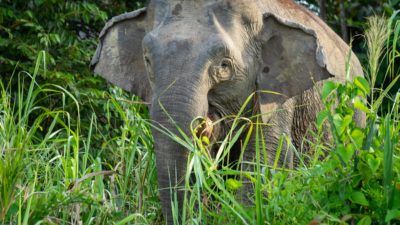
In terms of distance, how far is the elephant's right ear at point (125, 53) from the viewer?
6.67 m

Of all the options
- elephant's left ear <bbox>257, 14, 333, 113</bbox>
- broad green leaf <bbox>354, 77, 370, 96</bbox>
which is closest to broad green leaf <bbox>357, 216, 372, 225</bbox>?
broad green leaf <bbox>354, 77, 370, 96</bbox>

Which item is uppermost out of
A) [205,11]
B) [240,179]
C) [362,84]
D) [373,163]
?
[205,11]

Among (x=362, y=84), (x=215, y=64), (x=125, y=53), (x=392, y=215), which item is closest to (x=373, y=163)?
(x=392, y=215)

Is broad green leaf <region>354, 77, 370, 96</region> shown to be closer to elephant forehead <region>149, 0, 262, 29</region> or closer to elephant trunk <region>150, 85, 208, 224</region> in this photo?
elephant trunk <region>150, 85, 208, 224</region>

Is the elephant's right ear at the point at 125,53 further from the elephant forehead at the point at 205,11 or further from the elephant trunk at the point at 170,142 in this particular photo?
the elephant trunk at the point at 170,142

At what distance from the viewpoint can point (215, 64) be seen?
5.96 metres

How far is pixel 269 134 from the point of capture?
6379 mm

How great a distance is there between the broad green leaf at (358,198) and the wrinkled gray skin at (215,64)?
1142 mm

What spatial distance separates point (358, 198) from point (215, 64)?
1717 mm

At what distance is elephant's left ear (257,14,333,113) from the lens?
630 centimetres

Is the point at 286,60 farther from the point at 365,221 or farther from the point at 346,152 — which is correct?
the point at 365,221


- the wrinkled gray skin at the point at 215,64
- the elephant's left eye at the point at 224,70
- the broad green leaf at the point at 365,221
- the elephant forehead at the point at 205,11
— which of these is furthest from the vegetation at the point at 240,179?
the elephant forehead at the point at 205,11

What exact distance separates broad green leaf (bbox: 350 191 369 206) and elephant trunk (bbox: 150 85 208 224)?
47.9 inches

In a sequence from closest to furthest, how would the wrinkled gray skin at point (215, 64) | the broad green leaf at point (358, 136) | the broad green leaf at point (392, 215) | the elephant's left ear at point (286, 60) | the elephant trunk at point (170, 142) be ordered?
the broad green leaf at point (392, 215), the broad green leaf at point (358, 136), the elephant trunk at point (170, 142), the wrinkled gray skin at point (215, 64), the elephant's left ear at point (286, 60)
